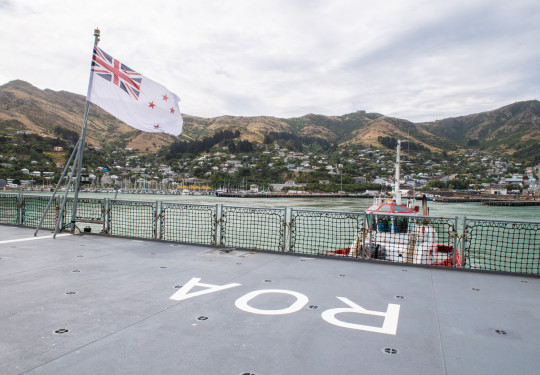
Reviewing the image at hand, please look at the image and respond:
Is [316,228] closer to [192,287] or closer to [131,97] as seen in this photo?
[192,287]

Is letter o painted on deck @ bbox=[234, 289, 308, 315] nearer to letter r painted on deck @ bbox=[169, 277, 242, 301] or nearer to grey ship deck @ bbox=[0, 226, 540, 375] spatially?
grey ship deck @ bbox=[0, 226, 540, 375]

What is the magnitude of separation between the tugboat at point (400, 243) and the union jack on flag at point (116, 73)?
554 centimetres

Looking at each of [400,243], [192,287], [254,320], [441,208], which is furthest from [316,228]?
[441,208]

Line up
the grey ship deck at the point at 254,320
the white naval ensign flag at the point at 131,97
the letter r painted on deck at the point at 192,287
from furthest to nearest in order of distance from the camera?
the white naval ensign flag at the point at 131,97
the letter r painted on deck at the point at 192,287
the grey ship deck at the point at 254,320

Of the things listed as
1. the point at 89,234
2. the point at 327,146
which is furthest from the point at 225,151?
the point at 89,234

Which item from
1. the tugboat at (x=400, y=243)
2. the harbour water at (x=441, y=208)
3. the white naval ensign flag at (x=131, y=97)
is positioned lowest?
the harbour water at (x=441, y=208)

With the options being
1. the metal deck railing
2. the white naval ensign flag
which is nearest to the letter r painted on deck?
the metal deck railing

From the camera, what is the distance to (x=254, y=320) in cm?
279

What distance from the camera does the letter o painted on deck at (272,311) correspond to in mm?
2992

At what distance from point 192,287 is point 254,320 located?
1.20 metres

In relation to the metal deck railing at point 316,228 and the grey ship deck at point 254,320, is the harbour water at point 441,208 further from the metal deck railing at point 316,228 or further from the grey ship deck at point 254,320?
the grey ship deck at point 254,320

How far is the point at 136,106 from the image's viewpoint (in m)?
6.93

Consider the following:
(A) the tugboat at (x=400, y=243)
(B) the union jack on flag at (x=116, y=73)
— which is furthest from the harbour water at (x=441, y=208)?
(B) the union jack on flag at (x=116, y=73)

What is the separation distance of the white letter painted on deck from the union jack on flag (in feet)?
19.9
